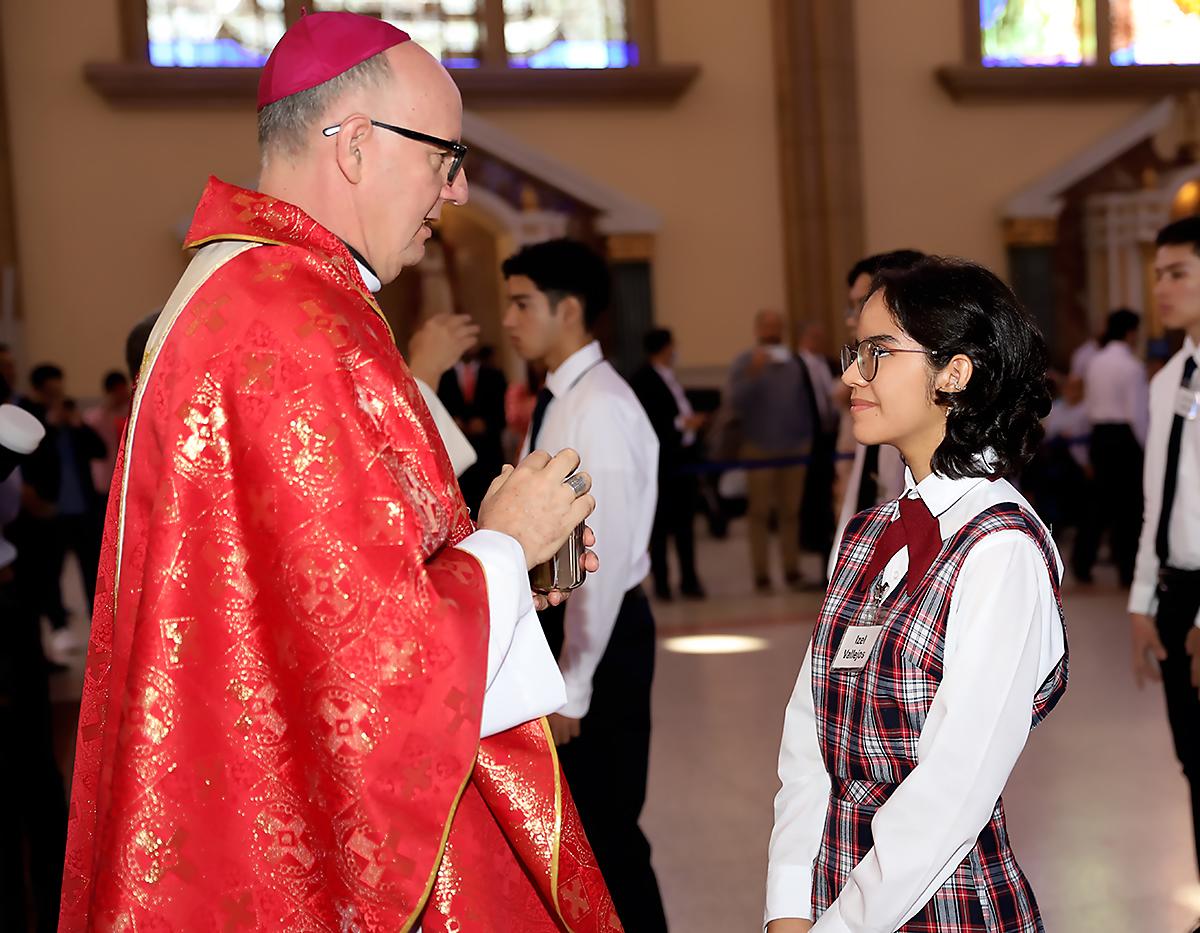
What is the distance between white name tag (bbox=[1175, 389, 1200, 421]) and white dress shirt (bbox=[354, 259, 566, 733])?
8.10 feet

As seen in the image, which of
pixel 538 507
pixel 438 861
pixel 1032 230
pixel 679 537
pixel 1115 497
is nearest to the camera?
pixel 438 861

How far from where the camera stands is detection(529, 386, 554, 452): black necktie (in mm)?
3895

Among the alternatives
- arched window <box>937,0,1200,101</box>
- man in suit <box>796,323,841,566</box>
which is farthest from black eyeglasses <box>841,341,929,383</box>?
arched window <box>937,0,1200,101</box>

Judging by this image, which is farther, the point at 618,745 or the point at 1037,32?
the point at 1037,32

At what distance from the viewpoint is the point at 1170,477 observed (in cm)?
369

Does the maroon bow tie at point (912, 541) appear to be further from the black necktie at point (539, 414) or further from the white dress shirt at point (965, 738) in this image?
the black necktie at point (539, 414)

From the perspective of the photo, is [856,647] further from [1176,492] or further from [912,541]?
[1176,492]

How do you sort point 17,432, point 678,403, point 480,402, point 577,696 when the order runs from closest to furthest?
point 17,432 < point 577,696 < point 678,403 < point 480,402

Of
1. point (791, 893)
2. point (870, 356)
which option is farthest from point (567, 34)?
point (791, 893)

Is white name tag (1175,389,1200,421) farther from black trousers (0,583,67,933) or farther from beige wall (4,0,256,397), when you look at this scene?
beige wall (4,0,256,397)

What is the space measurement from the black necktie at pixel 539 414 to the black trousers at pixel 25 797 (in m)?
1.57

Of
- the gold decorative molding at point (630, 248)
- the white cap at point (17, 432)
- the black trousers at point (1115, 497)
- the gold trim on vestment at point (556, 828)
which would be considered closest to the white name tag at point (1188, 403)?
the gold trim on vestment at point (556, 828)

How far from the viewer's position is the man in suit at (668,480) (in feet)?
31.0

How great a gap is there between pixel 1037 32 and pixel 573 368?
45.7 ft
